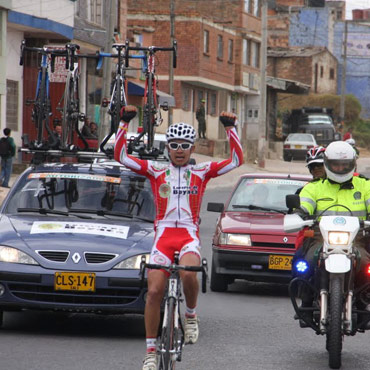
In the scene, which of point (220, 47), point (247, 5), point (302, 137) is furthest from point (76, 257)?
point (247, 5)

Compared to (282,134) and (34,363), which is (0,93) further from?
(282,134)

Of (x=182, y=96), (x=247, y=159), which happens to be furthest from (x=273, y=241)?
(x=182, y=96)

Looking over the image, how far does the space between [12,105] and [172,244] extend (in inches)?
1203

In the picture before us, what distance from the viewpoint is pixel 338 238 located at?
29.7ft

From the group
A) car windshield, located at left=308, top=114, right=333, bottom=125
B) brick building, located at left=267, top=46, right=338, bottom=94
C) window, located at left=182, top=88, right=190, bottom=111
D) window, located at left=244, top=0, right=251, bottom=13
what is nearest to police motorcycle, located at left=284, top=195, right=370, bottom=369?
window, located at left=182, top=88, right=190, bottom=111

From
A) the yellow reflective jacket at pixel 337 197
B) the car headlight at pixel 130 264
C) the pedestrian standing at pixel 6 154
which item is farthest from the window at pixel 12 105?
the yellow reflective jacket at pixel 337 197

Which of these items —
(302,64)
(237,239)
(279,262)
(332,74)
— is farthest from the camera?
(332,74)

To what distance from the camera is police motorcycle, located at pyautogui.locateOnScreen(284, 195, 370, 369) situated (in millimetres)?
8867

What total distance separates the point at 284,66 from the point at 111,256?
286 ft

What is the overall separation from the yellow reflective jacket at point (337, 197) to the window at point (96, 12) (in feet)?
115

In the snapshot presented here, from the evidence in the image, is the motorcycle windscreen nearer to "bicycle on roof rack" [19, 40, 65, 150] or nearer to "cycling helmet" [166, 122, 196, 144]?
"cycling helmet" [166, 122, 196, 144]

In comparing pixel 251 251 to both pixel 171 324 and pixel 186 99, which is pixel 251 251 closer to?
pixel 171 324

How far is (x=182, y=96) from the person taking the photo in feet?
206

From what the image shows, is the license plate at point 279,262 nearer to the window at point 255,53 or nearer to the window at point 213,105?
the window at point 213,105
